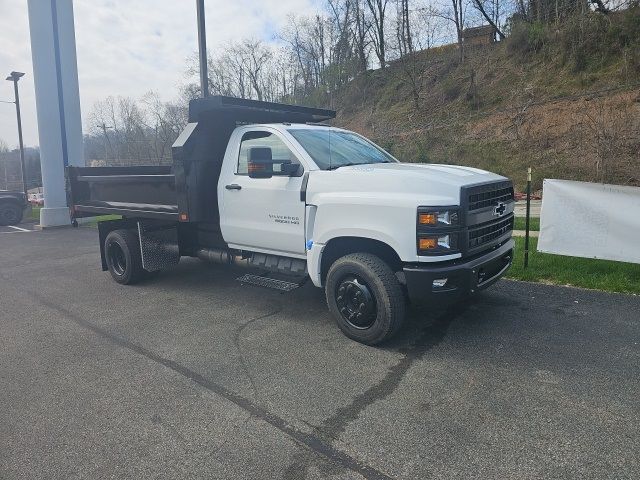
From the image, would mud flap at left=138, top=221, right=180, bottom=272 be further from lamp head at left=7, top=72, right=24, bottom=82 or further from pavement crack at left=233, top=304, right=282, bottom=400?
lamp head at left=7, top=72, right=24, bottom=82

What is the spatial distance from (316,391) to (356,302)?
1111 mm

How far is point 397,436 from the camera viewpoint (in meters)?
3.12

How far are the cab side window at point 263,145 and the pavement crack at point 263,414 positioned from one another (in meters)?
2.31

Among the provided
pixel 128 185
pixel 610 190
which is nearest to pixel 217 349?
pixel 128 185

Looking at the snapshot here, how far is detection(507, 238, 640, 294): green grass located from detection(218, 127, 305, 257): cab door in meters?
3.58

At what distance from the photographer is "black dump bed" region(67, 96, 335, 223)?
5.99m

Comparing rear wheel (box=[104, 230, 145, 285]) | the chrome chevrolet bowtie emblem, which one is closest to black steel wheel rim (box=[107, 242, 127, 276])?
rear wheel (box=[104, 230, 145, 285])

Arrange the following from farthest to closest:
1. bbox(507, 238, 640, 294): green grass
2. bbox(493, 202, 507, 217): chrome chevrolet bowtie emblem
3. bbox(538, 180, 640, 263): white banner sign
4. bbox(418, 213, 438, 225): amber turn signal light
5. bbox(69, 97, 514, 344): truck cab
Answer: bbox(507, 238, 640, 294): green grass < bbox(538, 180, 640, 263): white banner sign < bbox(493, 202, 507, 217): chrome chevrolet bowtie emblem < bbox(69, 97, 514, 344): truck cab < bbox(418, 213, 438, 225): amber turn signal light

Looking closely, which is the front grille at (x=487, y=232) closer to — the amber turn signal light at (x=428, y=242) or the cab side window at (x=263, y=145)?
the amber turn signal light at (x=428, y=242)

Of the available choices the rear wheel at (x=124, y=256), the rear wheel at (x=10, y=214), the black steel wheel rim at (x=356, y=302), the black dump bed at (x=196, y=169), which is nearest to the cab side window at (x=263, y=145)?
the black dump bed at (x=196, y=169)

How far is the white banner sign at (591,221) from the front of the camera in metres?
6.14

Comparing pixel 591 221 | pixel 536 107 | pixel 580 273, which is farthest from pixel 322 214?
pixel 536 107

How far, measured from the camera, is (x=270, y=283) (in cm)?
547

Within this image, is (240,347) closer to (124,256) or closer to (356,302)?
(356,302)
